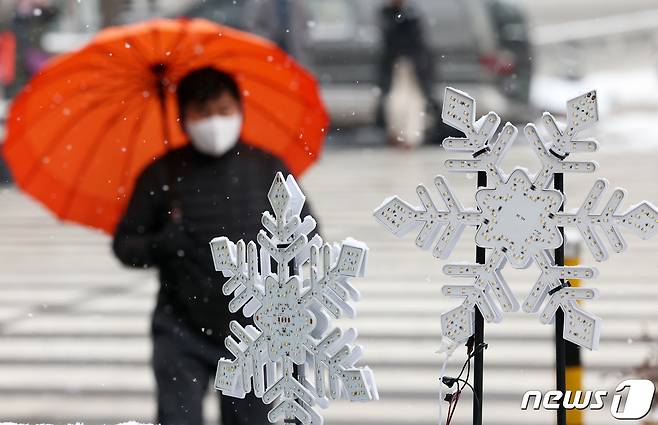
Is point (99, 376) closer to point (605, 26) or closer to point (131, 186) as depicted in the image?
point (131, 186)

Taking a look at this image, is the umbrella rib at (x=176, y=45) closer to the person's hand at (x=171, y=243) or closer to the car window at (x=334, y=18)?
the person's hand at (x=171, y=243)

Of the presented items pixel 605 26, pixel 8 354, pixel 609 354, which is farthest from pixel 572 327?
pixel 605 26

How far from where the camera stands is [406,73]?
1220cm

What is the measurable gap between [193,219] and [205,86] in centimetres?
39

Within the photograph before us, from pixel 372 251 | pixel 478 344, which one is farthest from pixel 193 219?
pixel 372 251

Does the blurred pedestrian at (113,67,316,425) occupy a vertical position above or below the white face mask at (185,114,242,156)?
below

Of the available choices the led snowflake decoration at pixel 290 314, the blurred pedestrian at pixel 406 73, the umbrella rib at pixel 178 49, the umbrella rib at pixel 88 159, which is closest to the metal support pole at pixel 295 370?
the led snowflake decoration at pixel 290 314

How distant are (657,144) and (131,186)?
10884mm

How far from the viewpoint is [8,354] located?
5941 millimetres

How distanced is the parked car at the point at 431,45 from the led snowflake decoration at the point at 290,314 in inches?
377

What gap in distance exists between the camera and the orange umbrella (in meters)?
3.63

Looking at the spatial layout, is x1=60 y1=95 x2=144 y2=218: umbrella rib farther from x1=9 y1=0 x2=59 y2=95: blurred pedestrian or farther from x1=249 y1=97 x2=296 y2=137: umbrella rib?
x1=9 y1=0 x2=59 y2=95: blurred pedestrian

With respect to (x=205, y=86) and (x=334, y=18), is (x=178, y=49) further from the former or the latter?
(x=334, y=18)

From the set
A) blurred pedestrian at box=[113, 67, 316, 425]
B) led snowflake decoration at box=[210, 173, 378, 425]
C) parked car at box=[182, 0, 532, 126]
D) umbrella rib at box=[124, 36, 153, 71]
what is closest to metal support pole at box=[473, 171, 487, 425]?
led snowflake decoration at box=[210, 173, 378, 425]
